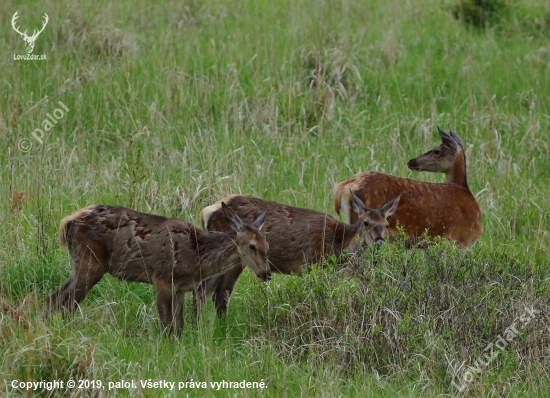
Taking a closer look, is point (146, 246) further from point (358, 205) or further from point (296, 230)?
point (358, 205)

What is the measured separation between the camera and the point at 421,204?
9234 millimetres

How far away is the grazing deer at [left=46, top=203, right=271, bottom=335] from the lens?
764 centimetres

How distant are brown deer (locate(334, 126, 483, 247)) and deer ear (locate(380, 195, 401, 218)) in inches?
8.9

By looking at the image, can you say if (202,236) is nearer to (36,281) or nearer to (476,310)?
(36,281)

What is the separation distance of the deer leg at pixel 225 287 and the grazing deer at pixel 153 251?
25cm

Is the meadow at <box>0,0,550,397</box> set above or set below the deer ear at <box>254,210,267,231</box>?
below

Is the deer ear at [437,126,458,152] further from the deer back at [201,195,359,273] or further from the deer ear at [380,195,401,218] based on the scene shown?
the deer back at [201,195,359,273]

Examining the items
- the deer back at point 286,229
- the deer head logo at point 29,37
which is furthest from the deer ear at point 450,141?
the deer head logo at point 29,37

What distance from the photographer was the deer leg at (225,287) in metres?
8.02

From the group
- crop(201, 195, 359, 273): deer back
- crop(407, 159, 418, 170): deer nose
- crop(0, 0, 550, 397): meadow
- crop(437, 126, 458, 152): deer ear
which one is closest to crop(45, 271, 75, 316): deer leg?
crop(0, 0, 550, 397): meadow

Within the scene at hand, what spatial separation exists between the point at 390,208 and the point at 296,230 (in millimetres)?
795

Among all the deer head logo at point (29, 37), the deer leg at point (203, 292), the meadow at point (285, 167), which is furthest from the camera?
the deer head logo at point (29, 37)

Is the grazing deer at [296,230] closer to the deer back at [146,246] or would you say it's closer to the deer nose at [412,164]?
the deer back at [146,246]

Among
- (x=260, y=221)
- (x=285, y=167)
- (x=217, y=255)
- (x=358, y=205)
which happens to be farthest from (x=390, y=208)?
(x=285, y=167)
